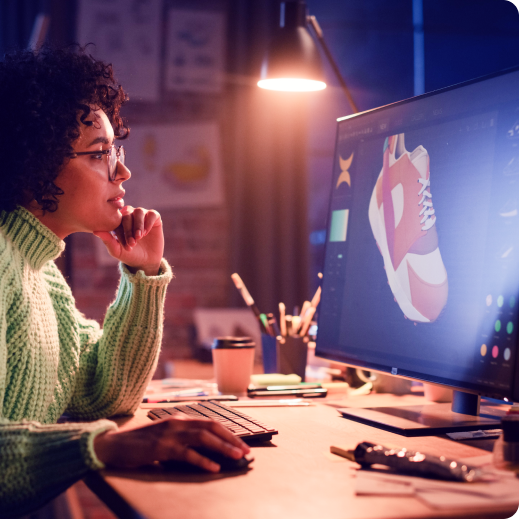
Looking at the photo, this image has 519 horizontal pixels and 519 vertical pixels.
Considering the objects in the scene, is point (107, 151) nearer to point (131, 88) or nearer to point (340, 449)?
point (340, 449)

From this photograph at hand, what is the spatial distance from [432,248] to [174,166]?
1987 millimetres

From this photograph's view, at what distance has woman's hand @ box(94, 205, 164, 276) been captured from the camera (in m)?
1.27

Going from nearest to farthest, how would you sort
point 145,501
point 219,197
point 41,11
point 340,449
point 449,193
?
1. point 145,501
2. point 340,449
3. point 449,193
4. point 41,11
5. point 219,197

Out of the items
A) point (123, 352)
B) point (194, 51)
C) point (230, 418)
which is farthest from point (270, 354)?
point (194, 51)

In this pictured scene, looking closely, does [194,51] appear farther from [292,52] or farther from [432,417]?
[432,417]

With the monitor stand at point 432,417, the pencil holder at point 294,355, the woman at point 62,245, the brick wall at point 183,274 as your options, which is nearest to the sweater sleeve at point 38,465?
the woman at point 62,245

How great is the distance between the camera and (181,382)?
146cm

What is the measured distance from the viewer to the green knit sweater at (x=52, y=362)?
73 cm

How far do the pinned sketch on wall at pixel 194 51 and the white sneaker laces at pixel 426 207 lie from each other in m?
2.00

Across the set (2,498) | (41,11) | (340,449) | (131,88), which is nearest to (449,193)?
(340,449)

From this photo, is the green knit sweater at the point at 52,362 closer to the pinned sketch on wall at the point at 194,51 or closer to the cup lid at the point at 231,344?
the cup lid at the point at 231,344

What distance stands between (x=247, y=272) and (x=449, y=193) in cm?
188

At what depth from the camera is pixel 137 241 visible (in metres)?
1.31

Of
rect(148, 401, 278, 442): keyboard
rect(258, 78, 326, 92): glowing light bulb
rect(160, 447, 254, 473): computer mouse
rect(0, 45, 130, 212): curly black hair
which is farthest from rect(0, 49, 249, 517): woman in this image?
rect(258, 78, 326, 92): glowing light bulb
